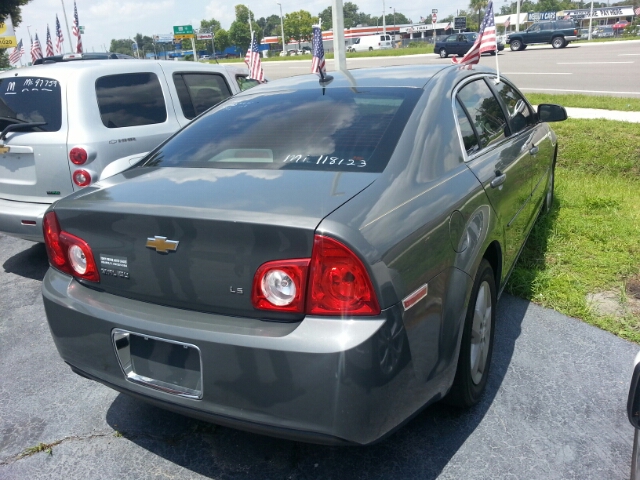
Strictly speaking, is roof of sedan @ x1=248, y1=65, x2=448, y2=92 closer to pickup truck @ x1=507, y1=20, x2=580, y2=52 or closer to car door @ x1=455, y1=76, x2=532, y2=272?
car door @ x1=455, y1=76, x2=532, y2=272

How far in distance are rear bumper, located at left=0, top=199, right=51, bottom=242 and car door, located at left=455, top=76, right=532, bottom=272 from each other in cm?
340

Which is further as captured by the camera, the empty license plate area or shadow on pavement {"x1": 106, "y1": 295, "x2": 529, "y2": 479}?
shadow on pavement {"x1": 106, "y1": 295, "x2": 529, "y2": 479}

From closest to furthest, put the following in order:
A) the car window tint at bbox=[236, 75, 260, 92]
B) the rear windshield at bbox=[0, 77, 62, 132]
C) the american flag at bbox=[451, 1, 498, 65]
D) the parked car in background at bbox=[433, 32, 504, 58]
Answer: the rear windshield at bbox=[0, 77, 62, 132], the american flag at bbox=[451, 1, 498, 65], the car window tint at bbox=[236, 75, 260, 92], the parked car in background at bbox=[433, 32, 504, 58]

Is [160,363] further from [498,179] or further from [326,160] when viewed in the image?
[498,179]

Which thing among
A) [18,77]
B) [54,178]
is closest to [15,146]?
[54,178]

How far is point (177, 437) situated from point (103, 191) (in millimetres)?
1211

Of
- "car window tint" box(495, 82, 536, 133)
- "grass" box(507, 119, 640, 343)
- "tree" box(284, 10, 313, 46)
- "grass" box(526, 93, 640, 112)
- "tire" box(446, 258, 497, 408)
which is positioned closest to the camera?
"tire" box(446, 258, 497, 408)

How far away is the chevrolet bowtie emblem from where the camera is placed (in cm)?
A: 224

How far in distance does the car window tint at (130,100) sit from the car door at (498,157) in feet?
10.6

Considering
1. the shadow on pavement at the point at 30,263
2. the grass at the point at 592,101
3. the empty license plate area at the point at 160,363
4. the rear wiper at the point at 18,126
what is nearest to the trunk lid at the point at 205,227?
the empty license plate area at the point at 160,363

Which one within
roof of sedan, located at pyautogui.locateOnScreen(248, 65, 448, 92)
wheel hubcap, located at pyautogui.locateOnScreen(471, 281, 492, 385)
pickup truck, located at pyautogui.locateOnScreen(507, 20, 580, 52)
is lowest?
wheel hubcap, located at pyautogui.locateOnScreen(471, 281, 492, 385)

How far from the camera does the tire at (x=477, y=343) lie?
2.67 metres

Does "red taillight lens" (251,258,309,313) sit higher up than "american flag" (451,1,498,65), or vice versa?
"american flag" (451,1,498,65)

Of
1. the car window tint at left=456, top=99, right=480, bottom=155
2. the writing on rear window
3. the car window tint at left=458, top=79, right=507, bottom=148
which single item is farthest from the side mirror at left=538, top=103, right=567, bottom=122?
the writing on rear window
